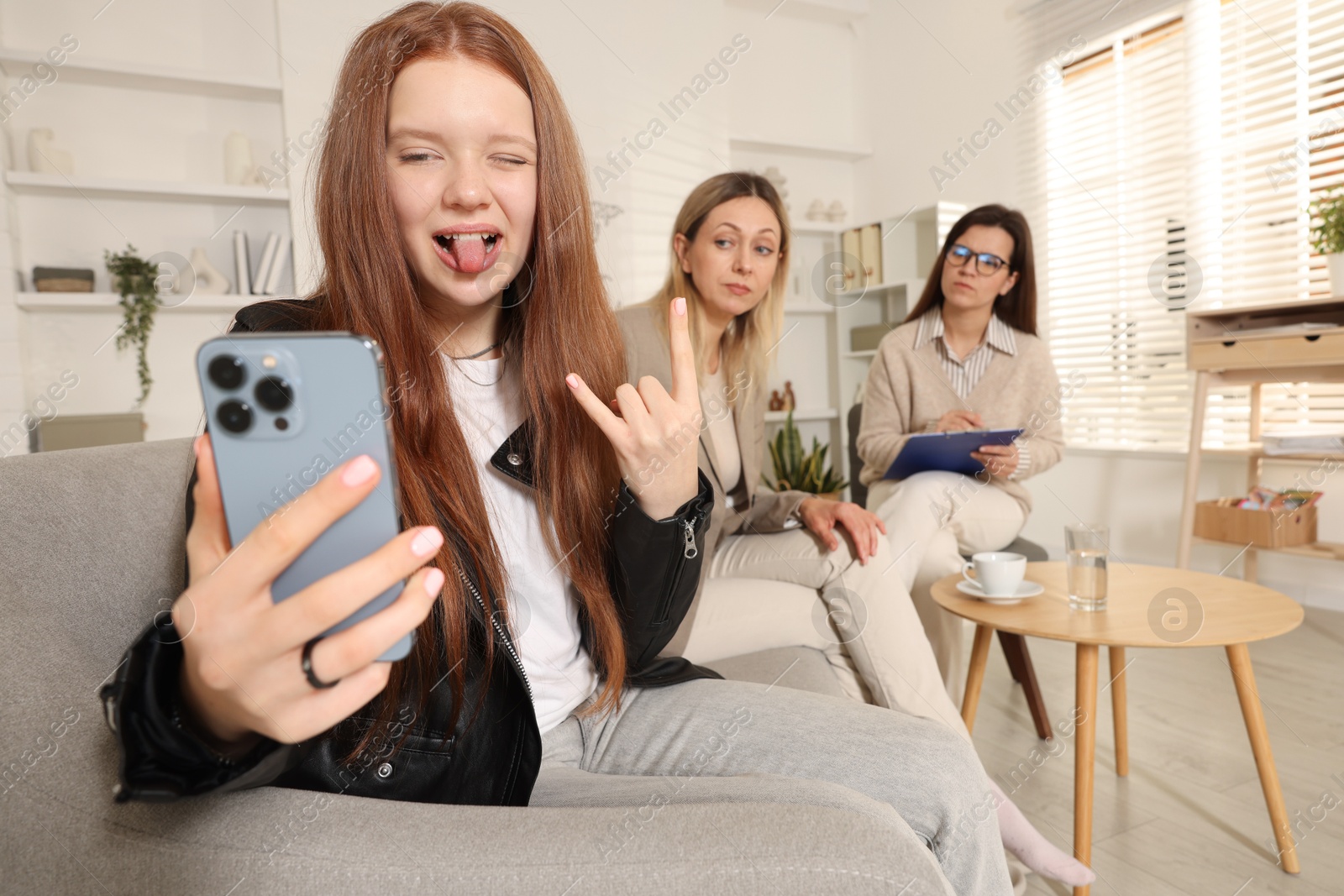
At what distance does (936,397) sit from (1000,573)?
1096 millimetres

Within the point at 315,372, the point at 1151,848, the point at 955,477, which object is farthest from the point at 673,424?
the point at 955,477

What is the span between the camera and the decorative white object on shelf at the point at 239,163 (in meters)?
3.64

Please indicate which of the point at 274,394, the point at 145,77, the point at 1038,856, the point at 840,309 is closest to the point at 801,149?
the point at 840,309

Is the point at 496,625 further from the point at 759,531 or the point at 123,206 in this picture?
the point at 123,206

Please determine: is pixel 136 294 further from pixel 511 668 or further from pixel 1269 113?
pixel 1269 113

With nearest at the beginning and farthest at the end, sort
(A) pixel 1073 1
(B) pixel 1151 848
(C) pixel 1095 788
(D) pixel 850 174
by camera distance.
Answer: (B) pixel 1151 848 < (C) pixel 1095 788 < (A) pixel 1073 1 < (D) pixel 850 174

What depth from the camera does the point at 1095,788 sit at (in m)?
1.82

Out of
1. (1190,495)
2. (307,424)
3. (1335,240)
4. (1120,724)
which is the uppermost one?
(1335,240)

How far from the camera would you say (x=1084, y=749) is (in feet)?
4.88

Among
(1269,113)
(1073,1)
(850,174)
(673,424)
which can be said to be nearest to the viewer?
(673,424)

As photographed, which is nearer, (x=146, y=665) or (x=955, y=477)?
(x=146, y=665)

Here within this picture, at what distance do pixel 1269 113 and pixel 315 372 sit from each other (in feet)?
13.8

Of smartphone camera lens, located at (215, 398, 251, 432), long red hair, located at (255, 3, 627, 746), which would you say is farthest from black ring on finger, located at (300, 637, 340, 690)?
long red hair, located at (255, 3, 627, 746)

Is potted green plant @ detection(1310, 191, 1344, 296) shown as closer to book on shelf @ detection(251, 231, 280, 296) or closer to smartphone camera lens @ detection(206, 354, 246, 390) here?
smartphone camera lens @ detection(206, 354, 246, 390)
